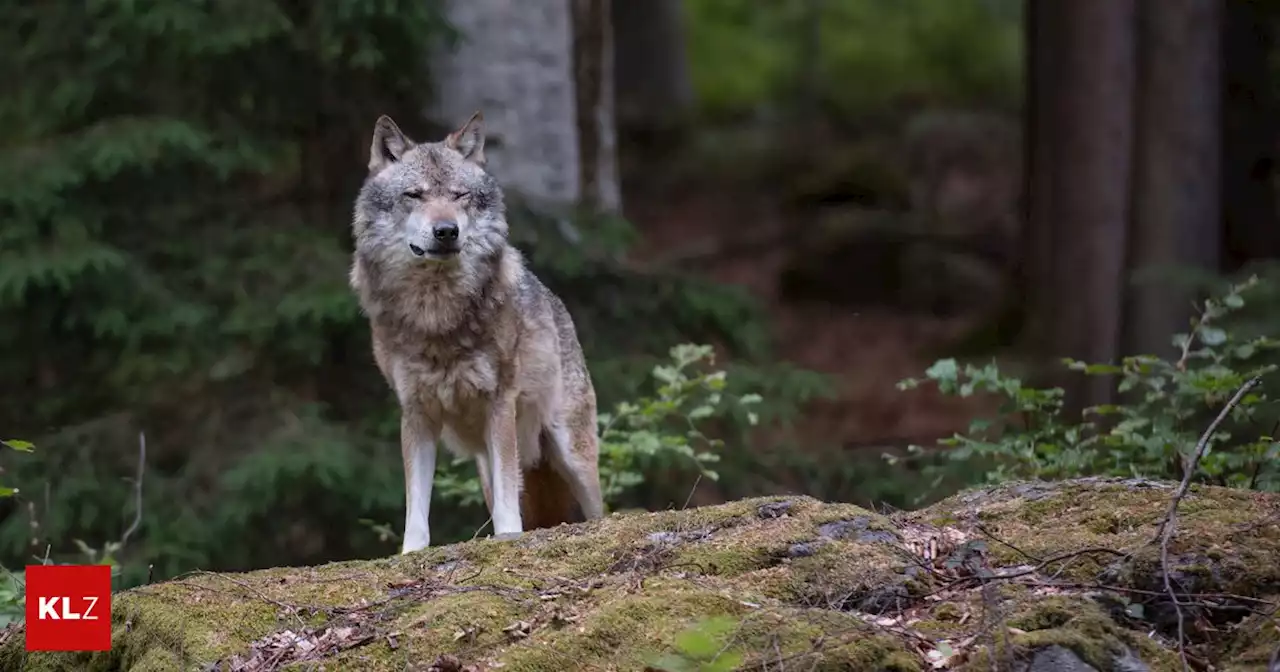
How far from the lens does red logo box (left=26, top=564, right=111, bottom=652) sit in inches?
160

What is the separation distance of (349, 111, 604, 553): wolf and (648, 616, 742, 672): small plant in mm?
2442

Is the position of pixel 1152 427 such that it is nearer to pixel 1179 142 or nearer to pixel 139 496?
pixel 139 496

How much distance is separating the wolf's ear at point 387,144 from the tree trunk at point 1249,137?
7.92 meters

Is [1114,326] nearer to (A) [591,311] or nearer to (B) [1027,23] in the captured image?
(B) [1027,23]

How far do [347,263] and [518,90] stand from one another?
7.38 feet

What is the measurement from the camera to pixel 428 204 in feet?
19.1

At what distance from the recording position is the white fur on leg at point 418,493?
5621 mm

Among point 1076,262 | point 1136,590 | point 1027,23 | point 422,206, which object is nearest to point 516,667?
point 1136,590

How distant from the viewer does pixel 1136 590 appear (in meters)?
3.53

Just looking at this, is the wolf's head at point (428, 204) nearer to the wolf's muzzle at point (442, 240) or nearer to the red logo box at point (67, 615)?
the wolf's muzzle at point (442, 240)

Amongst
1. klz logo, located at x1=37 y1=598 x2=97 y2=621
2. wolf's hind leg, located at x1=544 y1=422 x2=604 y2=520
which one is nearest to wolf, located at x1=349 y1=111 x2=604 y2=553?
wolf's hind leg, located at x1=544 y1=422 x2=604 y2=520

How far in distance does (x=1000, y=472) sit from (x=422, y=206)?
3.04 m

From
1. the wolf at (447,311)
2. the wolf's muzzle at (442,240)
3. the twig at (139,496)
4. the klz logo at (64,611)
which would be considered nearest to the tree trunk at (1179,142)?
the wolf at (447,311)

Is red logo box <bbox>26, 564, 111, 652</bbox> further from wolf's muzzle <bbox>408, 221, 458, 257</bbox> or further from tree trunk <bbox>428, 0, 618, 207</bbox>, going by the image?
tree trunk <bbox>428, 0, 618, 207</bbox>
